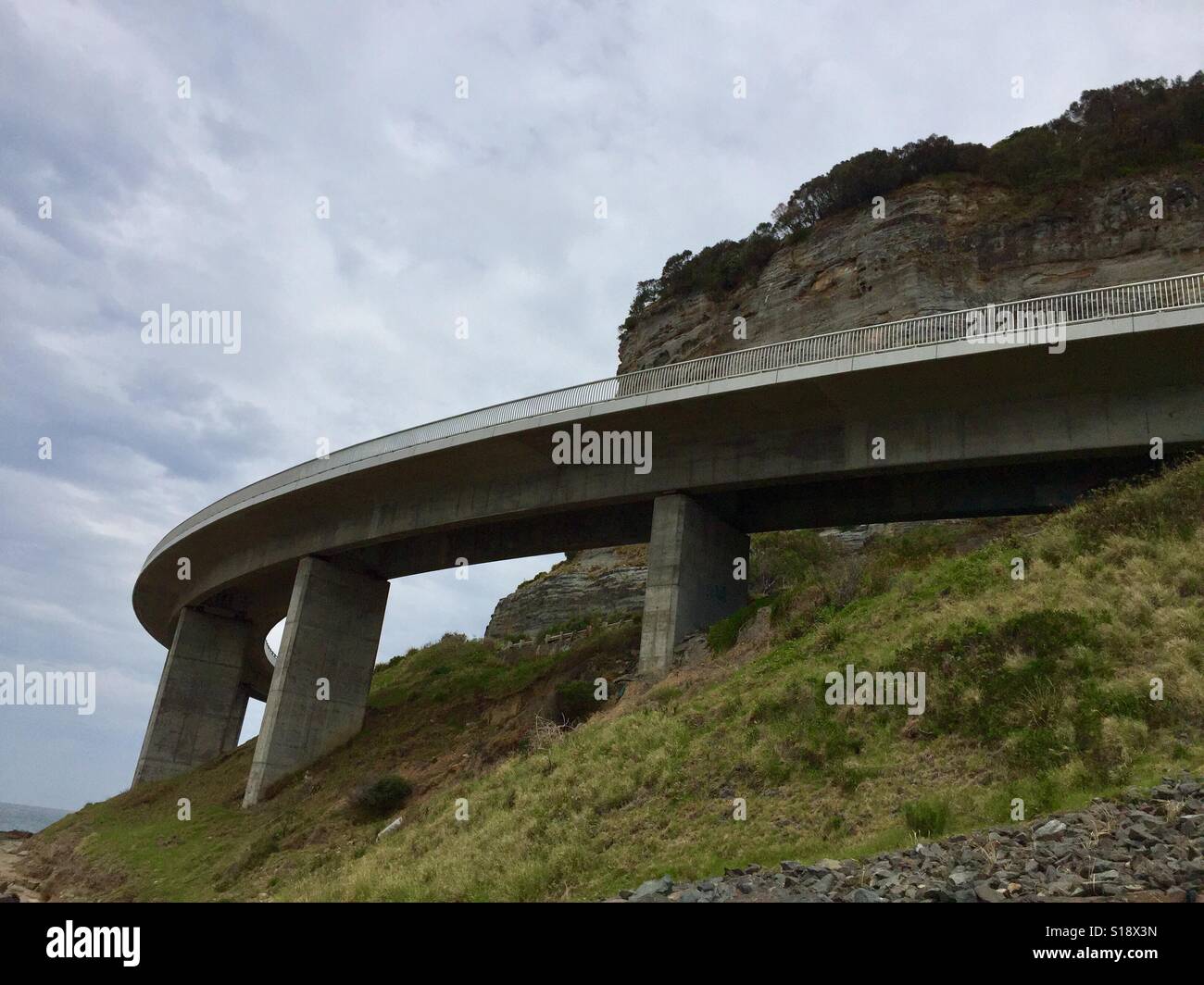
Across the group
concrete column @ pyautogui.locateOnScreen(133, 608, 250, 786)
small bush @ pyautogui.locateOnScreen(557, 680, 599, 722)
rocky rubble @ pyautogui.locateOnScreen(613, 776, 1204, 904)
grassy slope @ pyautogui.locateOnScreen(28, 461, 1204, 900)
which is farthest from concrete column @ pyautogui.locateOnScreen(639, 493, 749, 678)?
concrete column @ pyautogui.locateOnScreen(133, 608, 250, 786)

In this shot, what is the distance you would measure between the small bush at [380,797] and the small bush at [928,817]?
1632 centimetres

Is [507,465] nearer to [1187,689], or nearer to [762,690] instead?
[762,690]

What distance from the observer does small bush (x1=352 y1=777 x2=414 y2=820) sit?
23.1 meters

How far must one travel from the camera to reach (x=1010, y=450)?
69.8ft

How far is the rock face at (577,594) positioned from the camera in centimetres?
4125

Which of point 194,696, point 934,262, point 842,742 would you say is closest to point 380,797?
point 842,742

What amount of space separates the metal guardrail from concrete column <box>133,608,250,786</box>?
15642mm

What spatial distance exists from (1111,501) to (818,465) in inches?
281

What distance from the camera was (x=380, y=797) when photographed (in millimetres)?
23250

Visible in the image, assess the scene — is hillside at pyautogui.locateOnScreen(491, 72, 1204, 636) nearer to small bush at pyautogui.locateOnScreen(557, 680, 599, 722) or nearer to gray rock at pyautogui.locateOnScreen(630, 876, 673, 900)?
small bush at pyautogui.locateOnScreen(557, 680, 599, 722)

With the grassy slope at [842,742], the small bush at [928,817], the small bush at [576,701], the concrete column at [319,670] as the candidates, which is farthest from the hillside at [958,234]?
the small bush at [928,817]
